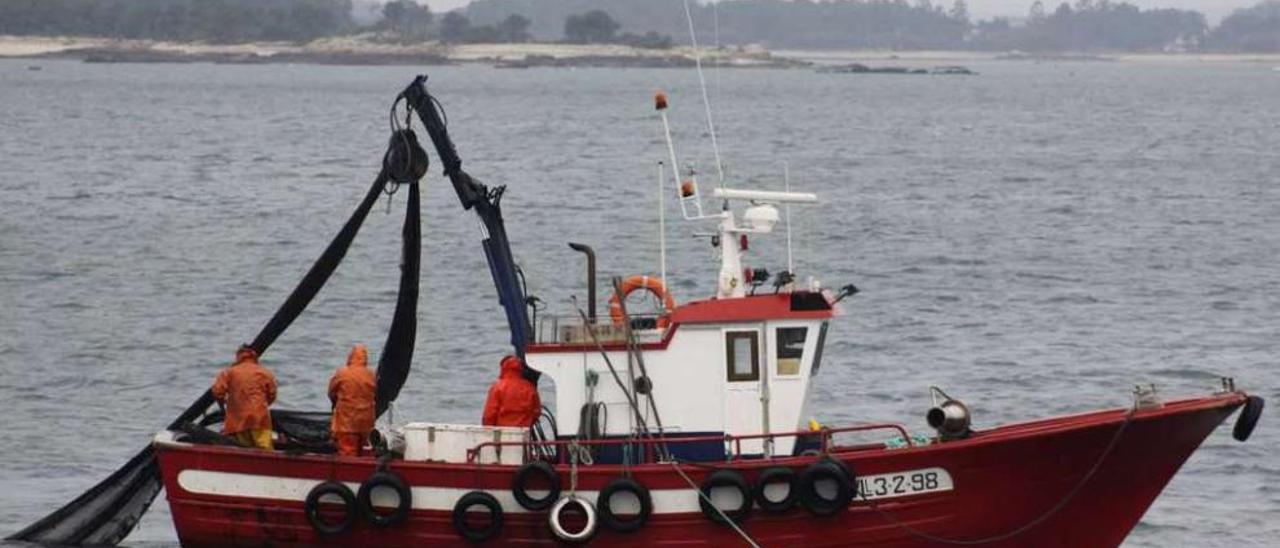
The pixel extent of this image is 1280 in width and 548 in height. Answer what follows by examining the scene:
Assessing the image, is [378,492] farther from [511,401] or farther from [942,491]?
[942,491]

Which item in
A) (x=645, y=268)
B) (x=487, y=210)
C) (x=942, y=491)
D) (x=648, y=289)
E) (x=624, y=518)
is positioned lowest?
(x=645, y=268)

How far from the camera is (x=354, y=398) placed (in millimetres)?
20844

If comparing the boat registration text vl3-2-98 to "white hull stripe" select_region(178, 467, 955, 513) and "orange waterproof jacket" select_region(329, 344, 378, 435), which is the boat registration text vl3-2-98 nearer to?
"white hull stripe" select_region(178, 467, 955, 513)

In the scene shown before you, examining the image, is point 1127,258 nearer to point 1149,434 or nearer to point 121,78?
point 1149,434

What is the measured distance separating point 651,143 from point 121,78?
109 meters

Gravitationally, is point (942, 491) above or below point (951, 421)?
below

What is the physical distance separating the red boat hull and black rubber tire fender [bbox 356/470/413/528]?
0.27ft

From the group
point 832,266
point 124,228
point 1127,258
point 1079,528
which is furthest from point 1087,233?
point 1079,528

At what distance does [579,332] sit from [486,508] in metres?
1.75

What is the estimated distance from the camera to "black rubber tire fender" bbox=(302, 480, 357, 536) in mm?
20219

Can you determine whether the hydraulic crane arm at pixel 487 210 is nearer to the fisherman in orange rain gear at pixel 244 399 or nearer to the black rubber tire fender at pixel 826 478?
the fisherman in orange rain gear at pixel 244 399

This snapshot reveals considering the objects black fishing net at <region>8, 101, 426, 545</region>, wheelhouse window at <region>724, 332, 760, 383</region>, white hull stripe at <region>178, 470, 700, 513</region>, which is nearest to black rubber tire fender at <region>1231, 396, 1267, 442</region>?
wheelhouse window at <region>724, 332, 760, 383</region>

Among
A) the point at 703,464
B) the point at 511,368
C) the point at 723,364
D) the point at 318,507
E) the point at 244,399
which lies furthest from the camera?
the point at 244,399


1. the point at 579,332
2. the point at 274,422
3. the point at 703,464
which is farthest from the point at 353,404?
the point at 703,464
